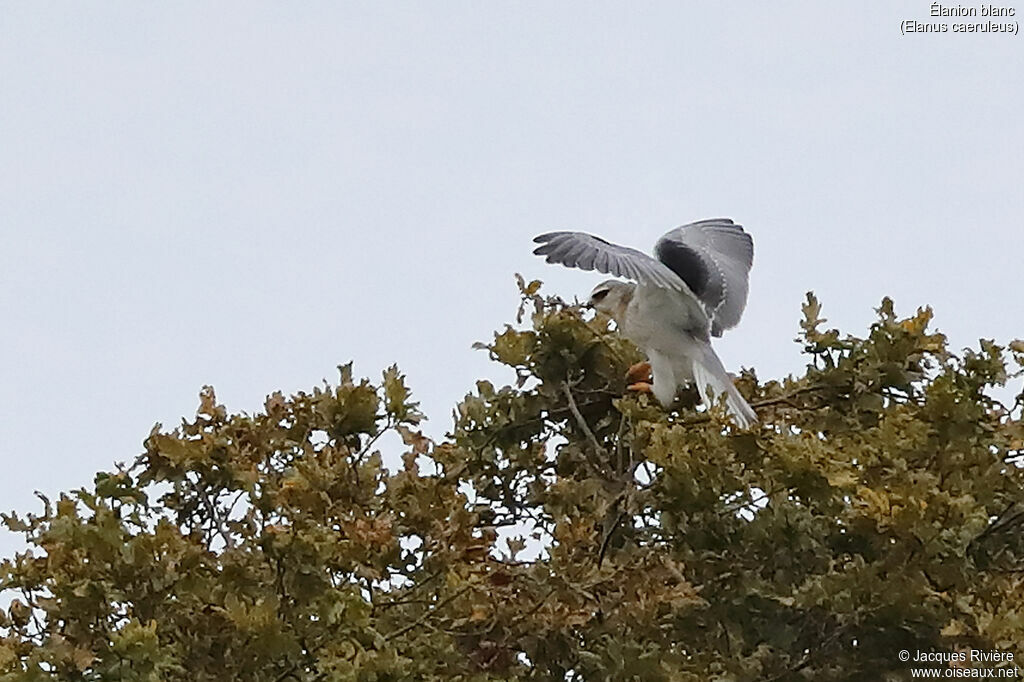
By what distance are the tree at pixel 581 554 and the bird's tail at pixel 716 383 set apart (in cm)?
19

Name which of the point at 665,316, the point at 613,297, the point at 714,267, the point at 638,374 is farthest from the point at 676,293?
the point at 638,374

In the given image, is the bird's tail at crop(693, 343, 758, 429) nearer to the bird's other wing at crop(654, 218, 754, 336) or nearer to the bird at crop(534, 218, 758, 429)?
the bird at crop(534, 218, 758, 429)

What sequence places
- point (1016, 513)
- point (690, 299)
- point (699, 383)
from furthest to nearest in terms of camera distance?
point (690, 299) < point (699, 383) < point (1016, 513)

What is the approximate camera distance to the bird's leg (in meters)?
5.33

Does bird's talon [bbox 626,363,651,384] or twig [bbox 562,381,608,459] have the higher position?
bird's talon [bbox 626,363,651,384]

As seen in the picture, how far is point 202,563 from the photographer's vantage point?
422cm

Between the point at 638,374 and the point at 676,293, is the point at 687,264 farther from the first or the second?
the point at 638,374

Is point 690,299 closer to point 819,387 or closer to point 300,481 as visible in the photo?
point 819,387

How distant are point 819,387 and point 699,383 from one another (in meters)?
0.66

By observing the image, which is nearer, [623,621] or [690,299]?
[623,621]

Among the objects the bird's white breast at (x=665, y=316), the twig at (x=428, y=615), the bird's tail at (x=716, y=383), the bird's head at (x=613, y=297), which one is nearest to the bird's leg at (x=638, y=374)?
the bird's tail at (x=716, y=383)

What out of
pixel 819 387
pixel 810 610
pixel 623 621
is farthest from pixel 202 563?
pixel 819 387

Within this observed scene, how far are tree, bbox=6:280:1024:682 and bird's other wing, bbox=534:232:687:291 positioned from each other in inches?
35.4

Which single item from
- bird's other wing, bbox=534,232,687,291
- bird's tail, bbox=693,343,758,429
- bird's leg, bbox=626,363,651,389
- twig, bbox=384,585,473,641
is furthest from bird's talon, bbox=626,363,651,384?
twig, bbox=384,585,473,641
